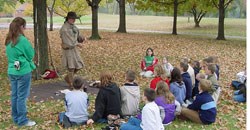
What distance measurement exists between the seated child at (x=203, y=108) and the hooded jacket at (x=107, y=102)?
1259mm

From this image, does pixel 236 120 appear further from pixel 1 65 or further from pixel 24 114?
pixel 1 65

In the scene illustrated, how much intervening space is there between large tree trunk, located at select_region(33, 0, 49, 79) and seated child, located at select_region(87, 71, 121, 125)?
468 cm

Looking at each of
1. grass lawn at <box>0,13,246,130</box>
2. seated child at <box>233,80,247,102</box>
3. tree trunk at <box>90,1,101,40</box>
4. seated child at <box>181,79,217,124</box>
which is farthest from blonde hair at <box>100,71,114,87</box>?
tree trunk at <box>90,1,101,40</box>

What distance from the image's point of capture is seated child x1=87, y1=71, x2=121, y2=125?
616 centimetres

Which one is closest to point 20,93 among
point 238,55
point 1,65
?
point 1,65

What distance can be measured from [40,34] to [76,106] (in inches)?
201

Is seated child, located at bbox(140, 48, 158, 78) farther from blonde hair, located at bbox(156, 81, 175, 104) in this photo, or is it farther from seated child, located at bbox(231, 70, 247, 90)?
blonde hair, located at bbox(156, 81, 175, 104)

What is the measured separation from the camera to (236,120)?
6.59m

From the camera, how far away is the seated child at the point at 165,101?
5.78m

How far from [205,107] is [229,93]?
2.81 meters

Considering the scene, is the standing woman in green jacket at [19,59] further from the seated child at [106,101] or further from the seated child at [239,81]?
the seated child at [239,81]

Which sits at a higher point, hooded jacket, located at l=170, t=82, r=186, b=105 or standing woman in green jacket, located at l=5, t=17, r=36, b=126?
standing woman in green jacket, located at l=5, t=17, r=36, b=126

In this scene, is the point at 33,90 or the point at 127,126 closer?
the point at 127,126

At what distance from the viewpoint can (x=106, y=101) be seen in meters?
6.20
